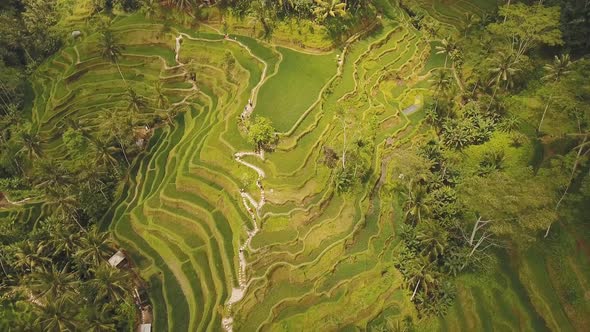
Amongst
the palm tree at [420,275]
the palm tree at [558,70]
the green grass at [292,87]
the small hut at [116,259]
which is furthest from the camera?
the green grass at [292,87]

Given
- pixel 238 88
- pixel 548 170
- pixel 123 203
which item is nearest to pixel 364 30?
pixel 238 88

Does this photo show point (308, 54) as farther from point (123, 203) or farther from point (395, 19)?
point (123, 203)

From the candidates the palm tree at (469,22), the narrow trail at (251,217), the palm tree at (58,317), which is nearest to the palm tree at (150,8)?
the narrow trail at (251,217)

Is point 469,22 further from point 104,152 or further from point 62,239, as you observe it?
point 62,239

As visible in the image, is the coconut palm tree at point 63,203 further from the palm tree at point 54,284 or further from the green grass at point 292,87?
the green grass at point 292,87

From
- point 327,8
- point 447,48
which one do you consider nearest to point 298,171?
point 327,8

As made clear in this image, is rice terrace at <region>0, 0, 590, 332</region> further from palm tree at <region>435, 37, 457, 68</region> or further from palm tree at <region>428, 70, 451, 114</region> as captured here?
palm tree at <region>435, 37, 457, 68</region>

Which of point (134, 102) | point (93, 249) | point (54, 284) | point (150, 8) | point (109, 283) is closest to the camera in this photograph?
point (109, 283)

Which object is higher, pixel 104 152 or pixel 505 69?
pixel 505 69
